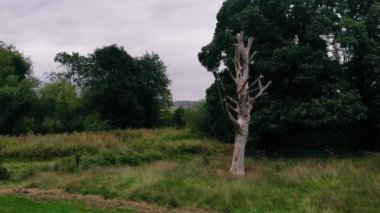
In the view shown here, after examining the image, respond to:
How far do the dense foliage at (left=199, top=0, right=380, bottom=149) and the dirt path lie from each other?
1600cm

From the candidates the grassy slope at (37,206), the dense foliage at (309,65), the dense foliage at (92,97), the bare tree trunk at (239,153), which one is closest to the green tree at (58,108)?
the dense foliage at (92,97)

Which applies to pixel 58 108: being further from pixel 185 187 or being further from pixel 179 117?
pixel 185 187

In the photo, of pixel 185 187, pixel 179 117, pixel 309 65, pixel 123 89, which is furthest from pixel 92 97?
pixel 185 187

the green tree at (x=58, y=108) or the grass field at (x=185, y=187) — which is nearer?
the grass field at (x=185, y=187)

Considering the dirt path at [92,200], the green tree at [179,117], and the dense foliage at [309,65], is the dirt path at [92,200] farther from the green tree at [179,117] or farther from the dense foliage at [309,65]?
the green tree at [179,117]

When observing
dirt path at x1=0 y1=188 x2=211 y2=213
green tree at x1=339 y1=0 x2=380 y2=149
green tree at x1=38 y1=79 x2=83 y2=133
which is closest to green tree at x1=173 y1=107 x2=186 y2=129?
green tree at x1=38 y1=79 x2=83 y2=133

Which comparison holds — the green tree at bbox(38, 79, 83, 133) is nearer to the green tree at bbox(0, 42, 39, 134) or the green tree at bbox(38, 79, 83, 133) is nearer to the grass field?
the green tree at bbox(0, 42, 39, 134)

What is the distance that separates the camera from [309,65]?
103ft

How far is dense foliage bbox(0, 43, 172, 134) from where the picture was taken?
51.7 metres

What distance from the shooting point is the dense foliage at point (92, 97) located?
5169 cm

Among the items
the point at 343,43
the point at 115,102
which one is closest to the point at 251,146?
the point at 343,43

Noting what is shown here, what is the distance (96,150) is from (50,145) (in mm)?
2821

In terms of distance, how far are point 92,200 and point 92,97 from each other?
3908 centimetres

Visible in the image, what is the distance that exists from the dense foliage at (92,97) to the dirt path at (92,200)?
30.9 meters
